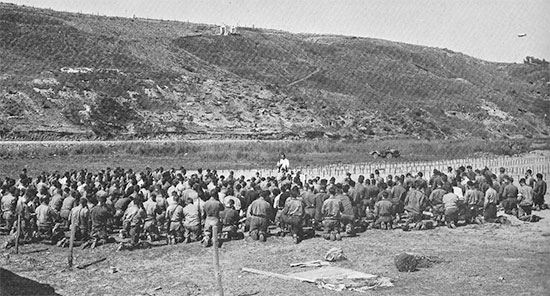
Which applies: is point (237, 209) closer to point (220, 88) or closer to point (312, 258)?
point (312, 258)

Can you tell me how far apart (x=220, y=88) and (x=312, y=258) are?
60.5 metres

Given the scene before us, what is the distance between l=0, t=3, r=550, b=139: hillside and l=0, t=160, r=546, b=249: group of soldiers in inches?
1491

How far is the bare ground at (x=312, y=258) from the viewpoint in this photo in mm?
13688

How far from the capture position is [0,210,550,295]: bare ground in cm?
1369

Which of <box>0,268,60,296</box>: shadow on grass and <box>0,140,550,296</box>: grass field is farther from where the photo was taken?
<box>0,268,60,296</box>: shadow on grass

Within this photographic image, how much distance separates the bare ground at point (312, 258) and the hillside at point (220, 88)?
136 feet

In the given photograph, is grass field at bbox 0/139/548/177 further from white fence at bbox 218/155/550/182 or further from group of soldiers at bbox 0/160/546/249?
group of soldiers at bbox 0/160/546/249

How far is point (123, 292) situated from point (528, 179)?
52.2 feet

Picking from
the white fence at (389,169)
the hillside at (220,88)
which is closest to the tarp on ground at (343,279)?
the white fence at (389,169)

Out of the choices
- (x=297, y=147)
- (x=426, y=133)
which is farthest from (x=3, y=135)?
(x=426, y=133)

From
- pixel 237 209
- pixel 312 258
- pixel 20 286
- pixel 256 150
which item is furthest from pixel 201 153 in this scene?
pixel 20 286

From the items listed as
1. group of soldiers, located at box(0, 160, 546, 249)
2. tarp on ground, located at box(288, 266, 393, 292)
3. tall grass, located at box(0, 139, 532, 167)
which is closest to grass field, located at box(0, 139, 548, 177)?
tall grass, located at box(0, 139, 532, 167)

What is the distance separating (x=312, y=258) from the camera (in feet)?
54.0

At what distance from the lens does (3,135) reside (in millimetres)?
53312
